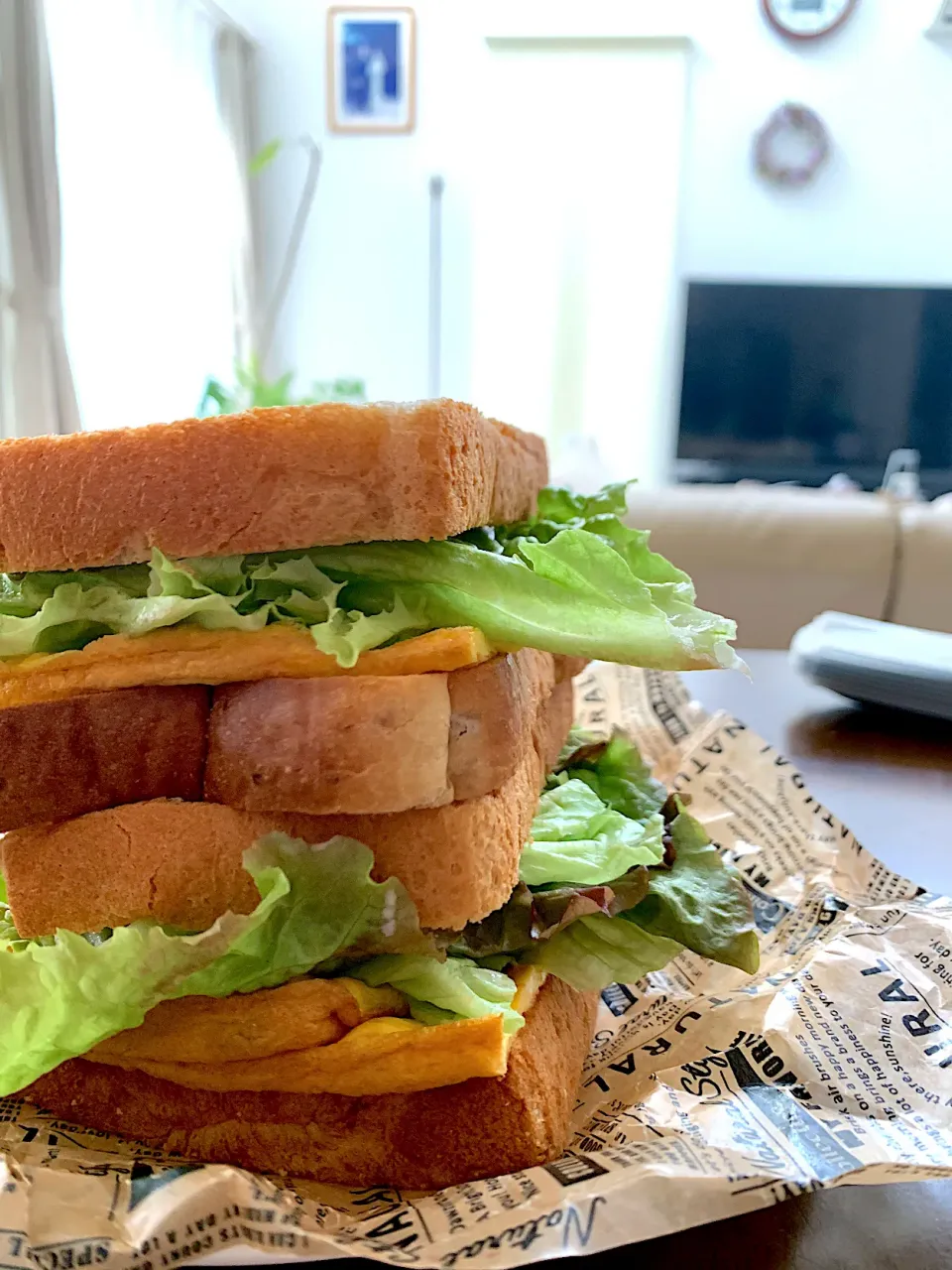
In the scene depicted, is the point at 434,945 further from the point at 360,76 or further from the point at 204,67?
the point at 360,76

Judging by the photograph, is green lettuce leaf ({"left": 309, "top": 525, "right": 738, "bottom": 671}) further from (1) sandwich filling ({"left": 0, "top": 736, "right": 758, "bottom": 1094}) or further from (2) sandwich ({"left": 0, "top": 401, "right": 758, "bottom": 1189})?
(1) sandwich filling ({"left": 0, "top": 736, "right": 758, "bottom": 1094})

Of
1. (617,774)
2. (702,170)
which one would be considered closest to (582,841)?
(617,774)

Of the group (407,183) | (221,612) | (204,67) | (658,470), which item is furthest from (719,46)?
(221,612)

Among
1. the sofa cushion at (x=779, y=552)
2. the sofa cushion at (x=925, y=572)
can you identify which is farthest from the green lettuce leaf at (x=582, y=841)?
the sofa cushion at (x=925, y=572)

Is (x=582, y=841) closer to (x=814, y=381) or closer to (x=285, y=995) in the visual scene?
(x=285, y=995)

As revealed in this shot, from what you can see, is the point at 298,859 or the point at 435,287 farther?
the point at 435,287

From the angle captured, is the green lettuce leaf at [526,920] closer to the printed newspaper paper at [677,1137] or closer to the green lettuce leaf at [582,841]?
the green lettuce leaf at [582,841]

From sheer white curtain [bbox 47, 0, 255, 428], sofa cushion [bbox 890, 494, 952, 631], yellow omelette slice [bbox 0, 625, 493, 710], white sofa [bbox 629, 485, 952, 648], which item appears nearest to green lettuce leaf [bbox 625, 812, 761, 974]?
yellow omelette slice [bbox 0, 625, 493, 710]
